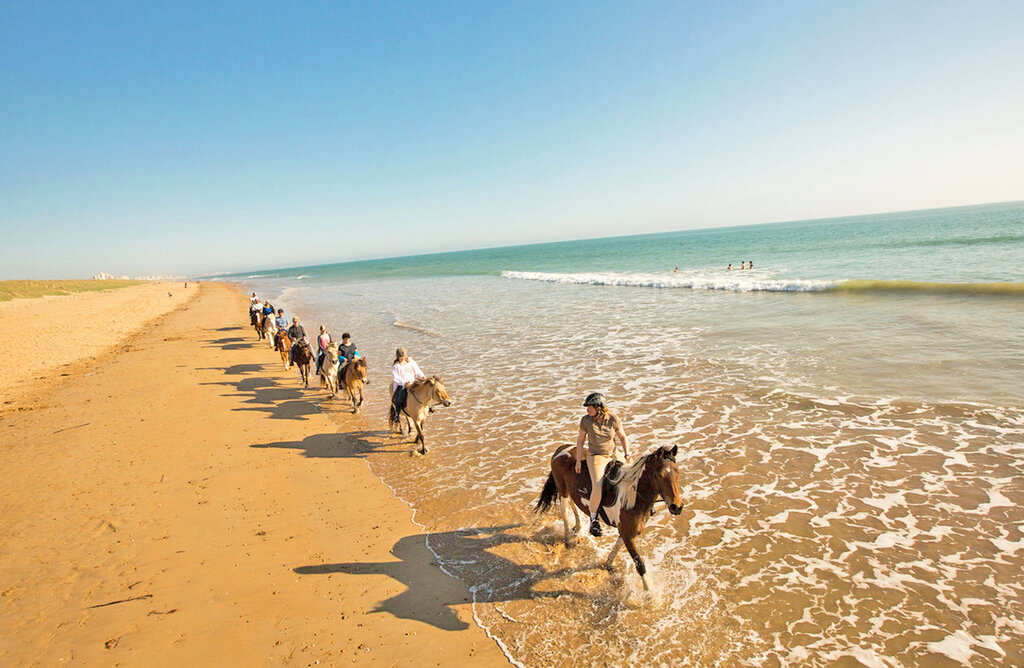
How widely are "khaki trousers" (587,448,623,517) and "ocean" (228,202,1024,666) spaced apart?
893mm

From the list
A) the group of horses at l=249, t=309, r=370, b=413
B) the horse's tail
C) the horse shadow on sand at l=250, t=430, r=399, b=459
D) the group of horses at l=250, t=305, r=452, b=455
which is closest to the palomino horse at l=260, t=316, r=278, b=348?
the group of horses at l=250, t=305, r=452, b=455

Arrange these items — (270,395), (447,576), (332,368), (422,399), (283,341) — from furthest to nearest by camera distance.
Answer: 1. (283,341)
2. (270,395)
3. (332,368)
4. (422,399)
5. (447,576)

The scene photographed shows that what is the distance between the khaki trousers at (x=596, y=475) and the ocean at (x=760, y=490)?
893 mm

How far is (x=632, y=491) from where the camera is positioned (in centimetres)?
481

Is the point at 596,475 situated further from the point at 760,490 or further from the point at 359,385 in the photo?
the point at 359,385

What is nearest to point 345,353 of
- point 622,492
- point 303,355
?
point 303,355

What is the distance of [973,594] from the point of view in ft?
15.4

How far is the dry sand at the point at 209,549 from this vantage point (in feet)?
14.8

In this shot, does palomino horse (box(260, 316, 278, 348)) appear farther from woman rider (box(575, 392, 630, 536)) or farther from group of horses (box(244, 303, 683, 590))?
woman rider (box(575, 392, 630, 536))

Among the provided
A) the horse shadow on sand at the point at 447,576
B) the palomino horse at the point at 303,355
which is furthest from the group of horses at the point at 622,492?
the palomino horse at the point at 303,355

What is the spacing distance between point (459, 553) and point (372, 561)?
45.0 inches

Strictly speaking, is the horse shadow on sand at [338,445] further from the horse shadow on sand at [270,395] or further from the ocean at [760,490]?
the horse shadow on sand at [270,395]

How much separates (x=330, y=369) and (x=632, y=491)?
10.5 meters

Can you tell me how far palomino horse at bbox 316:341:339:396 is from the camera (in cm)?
1265
